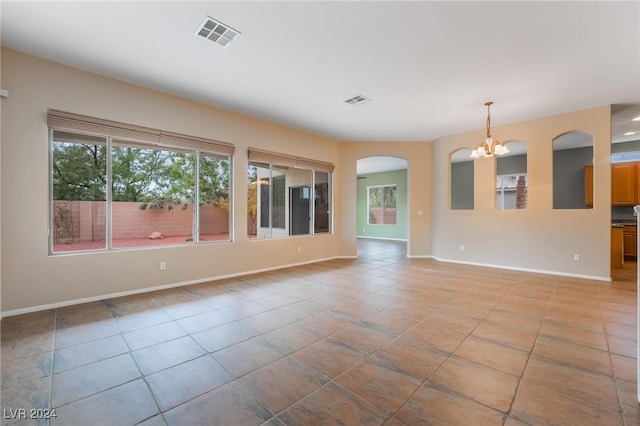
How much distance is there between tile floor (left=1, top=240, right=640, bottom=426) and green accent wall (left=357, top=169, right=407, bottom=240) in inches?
281

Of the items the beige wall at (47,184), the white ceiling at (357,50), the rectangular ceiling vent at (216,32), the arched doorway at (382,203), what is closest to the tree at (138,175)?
the beige wall at (47,184)

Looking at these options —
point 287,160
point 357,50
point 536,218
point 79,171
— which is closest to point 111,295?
point 79,171

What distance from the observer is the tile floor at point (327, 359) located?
5.39 ft

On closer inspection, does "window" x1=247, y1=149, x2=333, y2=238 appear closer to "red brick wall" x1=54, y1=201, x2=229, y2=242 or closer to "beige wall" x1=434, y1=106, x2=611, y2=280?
"red brick wall" x1=54, y1=201, x2=229, y2=242

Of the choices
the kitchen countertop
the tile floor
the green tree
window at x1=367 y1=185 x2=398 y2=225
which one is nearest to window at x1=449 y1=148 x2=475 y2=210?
window at x1=367 y1=185 x2=398 y2=225

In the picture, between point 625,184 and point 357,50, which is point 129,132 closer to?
point 357,50

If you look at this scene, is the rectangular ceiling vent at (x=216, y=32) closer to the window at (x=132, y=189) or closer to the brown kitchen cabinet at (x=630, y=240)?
the window at (x=132, y=189)

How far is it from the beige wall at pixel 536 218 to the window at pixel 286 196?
2.90 meters

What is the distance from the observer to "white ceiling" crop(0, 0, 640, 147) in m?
2.46

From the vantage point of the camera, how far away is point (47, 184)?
3.32m

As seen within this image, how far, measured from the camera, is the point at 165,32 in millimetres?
2752

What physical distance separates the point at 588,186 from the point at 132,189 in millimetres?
10255

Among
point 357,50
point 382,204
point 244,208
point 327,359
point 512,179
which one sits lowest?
point 327,359

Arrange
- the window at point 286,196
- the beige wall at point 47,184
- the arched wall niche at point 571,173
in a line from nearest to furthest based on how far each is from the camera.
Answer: the beige wall at point 47,184 → the window at point 286,196 → the arched wall niche at point 571,173
